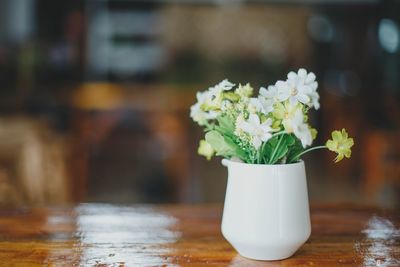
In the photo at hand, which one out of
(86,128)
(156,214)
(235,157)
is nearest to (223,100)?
(235,157)

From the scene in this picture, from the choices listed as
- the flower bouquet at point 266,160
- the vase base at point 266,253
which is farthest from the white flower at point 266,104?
the vase base at point 266,253

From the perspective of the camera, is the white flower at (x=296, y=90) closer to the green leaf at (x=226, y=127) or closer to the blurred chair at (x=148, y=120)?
the green leaf at (x=226, y=127)

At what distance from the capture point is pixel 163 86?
5.97 m

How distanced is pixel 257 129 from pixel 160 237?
16.5 inches

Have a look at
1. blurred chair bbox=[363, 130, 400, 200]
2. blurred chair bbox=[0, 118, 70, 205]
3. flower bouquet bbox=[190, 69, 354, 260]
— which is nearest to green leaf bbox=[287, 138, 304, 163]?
flower bouquet bbox=[190, 69, 354, 260]

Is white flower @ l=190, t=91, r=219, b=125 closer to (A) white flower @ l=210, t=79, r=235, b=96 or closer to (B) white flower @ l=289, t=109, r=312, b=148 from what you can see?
(A) white flower @ l=210, t=79, r=235, b=96

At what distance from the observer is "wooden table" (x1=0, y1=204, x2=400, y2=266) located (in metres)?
1.03

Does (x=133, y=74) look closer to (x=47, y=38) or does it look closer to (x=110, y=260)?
(x=47, y=38)

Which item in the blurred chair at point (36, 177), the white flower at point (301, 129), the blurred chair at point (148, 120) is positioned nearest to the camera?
the white flower at point (301, 129)

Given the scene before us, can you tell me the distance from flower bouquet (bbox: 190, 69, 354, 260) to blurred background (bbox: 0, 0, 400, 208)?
1484 mm

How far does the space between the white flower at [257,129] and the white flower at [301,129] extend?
50 mm

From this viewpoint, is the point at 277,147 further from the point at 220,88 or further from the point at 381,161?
the point at 381,161

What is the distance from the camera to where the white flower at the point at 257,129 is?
0.91m

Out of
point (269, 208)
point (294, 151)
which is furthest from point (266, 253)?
point (294, 151)
